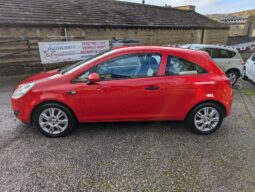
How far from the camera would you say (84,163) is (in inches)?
119

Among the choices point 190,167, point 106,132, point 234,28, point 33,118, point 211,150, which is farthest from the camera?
point 234,28

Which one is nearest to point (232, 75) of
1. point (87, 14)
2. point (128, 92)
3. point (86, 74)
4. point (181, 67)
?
point (181, 67)

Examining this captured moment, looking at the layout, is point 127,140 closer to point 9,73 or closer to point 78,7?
point 9,73

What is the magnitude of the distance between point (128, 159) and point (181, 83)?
1605mm

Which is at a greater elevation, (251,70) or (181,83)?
(181,83)

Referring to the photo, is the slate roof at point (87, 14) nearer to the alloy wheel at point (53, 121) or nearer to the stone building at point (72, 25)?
the stone building at point (72, 25)

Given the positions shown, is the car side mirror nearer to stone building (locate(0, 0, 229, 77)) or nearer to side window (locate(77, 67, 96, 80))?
side window (locate(77, 67, 96, 80))

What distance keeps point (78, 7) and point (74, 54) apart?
5.59m

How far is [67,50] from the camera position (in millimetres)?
9852

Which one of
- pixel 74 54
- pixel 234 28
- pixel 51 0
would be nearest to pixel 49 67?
Result: pixel 74 54

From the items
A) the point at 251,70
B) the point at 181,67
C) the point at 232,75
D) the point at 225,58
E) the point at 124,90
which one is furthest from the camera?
the point at 232,75

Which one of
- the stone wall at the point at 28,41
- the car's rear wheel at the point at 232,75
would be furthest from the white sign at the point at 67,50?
the car's rear wheel at the point at 232,75

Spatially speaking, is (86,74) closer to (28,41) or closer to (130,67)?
(130,67)

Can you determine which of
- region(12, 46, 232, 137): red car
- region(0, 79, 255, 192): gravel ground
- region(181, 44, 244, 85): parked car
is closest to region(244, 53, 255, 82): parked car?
region(181, 44, 244, 85): parked car
